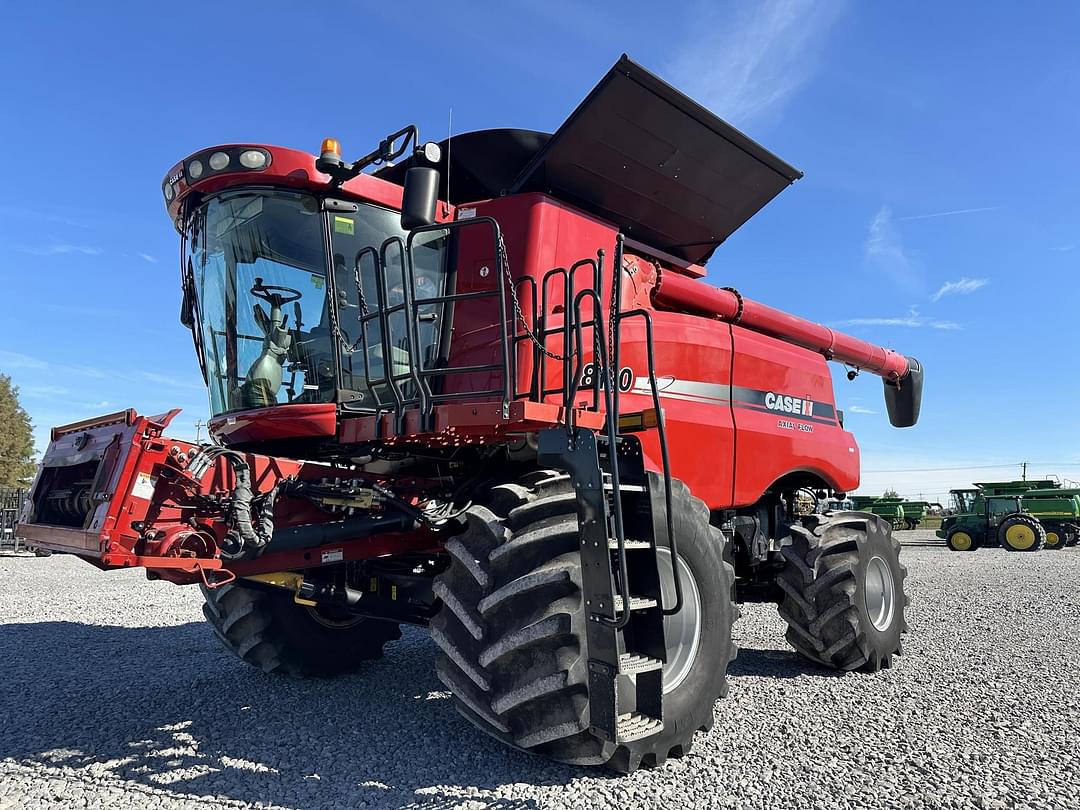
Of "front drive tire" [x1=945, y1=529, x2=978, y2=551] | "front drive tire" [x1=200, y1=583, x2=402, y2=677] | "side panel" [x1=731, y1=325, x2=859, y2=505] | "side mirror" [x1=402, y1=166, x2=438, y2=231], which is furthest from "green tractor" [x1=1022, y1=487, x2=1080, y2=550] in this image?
"side mirror" [x1=402, y1=166, x2=438, y2=231]

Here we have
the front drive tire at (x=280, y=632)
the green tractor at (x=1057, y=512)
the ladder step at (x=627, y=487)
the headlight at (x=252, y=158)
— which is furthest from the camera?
the green tractor at (x=1057, y=512)

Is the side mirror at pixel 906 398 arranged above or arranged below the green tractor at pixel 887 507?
above

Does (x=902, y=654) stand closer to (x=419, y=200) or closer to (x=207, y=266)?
(x=419, y=200)

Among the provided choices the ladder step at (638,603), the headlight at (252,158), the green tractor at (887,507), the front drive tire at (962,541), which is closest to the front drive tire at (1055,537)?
the front drive tire at (962,541)

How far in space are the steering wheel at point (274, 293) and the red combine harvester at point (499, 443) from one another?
1cm

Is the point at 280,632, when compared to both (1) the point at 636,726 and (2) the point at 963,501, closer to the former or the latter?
(1) the point at 636,726

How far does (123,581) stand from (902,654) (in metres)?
12.9

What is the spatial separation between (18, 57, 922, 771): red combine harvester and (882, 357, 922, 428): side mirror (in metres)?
3.11

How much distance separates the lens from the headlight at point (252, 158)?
159 inches

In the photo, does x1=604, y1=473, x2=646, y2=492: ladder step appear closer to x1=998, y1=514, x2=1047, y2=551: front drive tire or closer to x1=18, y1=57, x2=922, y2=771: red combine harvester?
x1=18, y1=57, x2=922, y2=771: red combine harvester

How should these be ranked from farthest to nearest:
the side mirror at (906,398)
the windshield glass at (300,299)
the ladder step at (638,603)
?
the side mirror at (906,398) → the windshield glass at (300,299) → the ladder step at (638,603)

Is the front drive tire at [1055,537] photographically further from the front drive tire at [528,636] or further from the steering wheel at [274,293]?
the steering wheel at [274,293]

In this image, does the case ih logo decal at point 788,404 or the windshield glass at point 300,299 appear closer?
the windshield glass at point 300,299

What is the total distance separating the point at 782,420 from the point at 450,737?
3779mm
